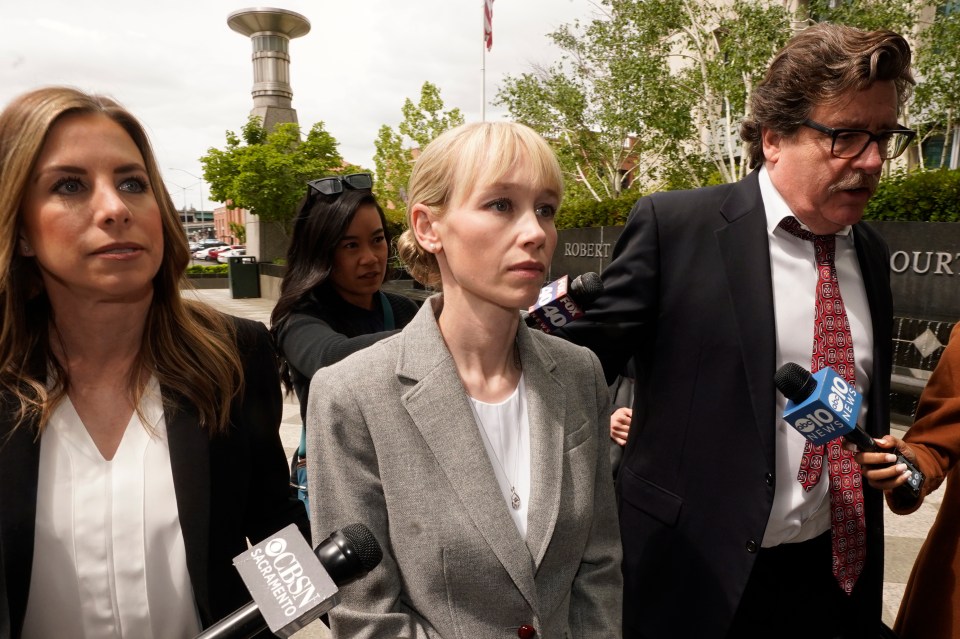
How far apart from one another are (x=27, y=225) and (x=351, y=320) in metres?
1.48

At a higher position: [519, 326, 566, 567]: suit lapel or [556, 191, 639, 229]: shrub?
[556, 191, 639, 229]: shrub

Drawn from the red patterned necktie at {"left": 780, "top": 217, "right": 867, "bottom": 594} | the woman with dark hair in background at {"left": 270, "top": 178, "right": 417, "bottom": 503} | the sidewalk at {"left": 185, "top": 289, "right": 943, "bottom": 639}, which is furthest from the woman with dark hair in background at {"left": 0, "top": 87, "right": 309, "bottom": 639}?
the red patterned necktie at {"left": 780, "top": 217, "right": 867, "bottom": 594}

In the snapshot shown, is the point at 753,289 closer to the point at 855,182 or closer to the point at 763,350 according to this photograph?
the point at 763,350

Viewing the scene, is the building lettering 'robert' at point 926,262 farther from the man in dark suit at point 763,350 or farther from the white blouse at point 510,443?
the white blouse at point 510,443

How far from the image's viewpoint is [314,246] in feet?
9.45

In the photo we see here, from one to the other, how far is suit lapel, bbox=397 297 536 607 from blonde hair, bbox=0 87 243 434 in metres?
0.59

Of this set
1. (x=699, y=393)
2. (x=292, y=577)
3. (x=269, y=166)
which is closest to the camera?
(x=292, y=577)

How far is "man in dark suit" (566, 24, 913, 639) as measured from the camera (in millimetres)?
1921

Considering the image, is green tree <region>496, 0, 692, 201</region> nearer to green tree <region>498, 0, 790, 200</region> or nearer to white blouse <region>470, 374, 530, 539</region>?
green tree <region>498, 0, 790, 200</region>

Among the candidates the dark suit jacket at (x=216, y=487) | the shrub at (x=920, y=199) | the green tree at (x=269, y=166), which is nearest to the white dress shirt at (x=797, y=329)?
the dark suit jacket at (x=216, y=487)

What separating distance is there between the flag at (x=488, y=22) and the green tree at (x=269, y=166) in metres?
5.70

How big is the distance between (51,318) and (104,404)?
0.88 ft

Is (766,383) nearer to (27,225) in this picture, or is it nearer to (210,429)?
(210,429)

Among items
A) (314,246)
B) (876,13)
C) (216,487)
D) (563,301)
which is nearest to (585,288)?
(563,301)
